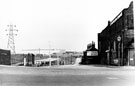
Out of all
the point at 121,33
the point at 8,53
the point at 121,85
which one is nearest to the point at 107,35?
the point at 121,33

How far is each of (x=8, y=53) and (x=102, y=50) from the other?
1030 inches

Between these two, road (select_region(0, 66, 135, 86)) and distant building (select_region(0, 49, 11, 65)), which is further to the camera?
distant building (select_region(0, 49, 11, 65))

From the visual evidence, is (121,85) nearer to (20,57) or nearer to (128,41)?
(128,41)

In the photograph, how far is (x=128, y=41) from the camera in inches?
1763

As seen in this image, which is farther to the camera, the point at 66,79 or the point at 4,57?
the point at 4,57

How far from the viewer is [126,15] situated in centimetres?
4522

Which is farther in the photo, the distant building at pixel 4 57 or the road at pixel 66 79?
the distant building at pixel 4 57

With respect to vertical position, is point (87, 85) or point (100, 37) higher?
point (100, 37)

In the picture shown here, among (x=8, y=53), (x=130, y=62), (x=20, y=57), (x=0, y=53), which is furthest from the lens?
(x=20, y=57)

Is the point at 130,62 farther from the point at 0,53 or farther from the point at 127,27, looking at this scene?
the point at 0,53

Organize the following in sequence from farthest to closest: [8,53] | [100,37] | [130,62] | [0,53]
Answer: [100,37] < [8,53] < [0,53] < [130,62]

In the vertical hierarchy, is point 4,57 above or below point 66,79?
above

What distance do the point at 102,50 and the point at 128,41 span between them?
97.2 ft

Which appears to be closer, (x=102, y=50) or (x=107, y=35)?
(x=107, y=35)
